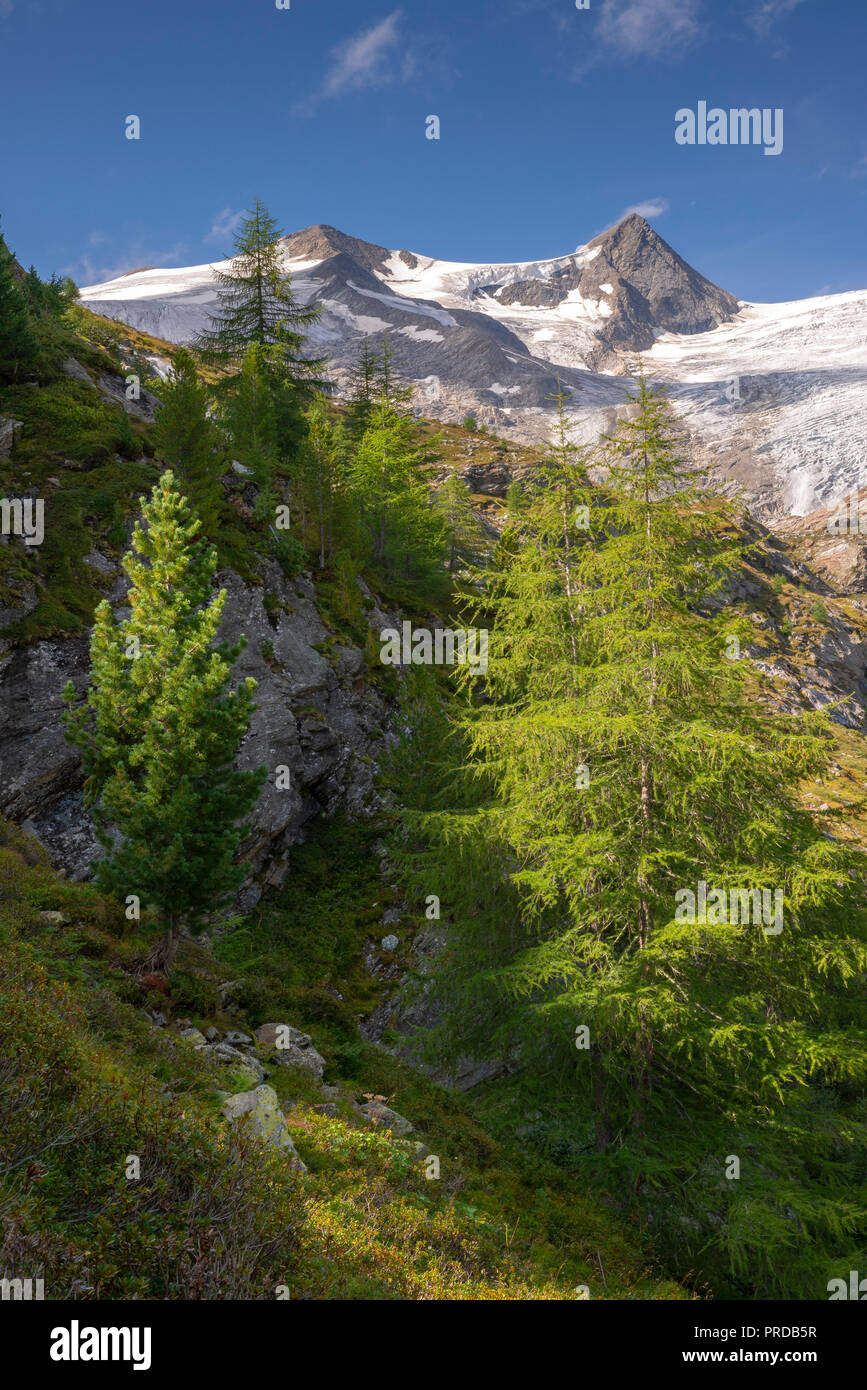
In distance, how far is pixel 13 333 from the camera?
24.1 m

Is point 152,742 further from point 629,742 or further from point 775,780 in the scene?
point 775,780

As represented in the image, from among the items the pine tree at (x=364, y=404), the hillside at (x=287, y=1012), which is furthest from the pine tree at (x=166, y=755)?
the pine tree at (x=364, y=404)

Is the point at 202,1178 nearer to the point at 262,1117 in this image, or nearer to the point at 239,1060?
the point at 262,1117

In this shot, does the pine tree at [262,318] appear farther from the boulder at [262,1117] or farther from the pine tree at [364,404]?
the boulder at [262,1117]

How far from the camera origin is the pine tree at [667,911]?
8.42m

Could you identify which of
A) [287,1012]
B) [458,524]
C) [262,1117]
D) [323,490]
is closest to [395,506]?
[323,490]

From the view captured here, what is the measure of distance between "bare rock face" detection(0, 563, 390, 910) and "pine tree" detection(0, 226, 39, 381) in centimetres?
1247

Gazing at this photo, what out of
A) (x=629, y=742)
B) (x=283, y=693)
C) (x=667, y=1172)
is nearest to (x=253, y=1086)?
(x=667, y=1172)

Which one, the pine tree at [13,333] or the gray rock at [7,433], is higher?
the pine tree at [13,333]

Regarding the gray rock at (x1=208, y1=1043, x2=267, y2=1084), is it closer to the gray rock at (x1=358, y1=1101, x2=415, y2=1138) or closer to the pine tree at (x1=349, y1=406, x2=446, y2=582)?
the gray rock at (x1=358, y1=1101, x2=415, y2=1138)

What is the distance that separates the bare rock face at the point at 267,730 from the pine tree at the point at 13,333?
12471 mm

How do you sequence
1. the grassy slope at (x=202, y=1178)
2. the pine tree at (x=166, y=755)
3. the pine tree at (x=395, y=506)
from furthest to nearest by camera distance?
the pine tree at (x=395, y=506)
the pine tree at (x=166, y=755)
the grassy slope at (x=202, y=1178)

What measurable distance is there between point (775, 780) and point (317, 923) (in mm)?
14831

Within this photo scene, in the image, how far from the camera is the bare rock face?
628 inches
